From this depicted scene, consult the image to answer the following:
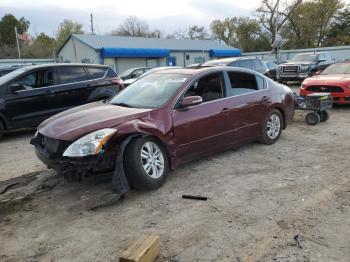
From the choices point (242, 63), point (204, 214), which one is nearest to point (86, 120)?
point (204, 214)

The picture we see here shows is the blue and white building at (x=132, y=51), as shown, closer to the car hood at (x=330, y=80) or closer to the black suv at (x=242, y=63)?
the black suv at (x=242, y=63)

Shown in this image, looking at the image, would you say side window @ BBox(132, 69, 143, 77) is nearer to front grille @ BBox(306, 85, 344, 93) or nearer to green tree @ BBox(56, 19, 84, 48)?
front grille @ BBox(306, 85, 344, 93)

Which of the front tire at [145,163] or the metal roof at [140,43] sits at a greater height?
the metal roof at [140,43]

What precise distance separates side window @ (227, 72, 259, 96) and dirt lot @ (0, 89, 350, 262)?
1184 millimetres

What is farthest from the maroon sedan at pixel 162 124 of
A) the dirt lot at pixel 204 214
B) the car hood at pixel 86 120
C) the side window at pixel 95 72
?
the side window at pixel 95 72

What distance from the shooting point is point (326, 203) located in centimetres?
416

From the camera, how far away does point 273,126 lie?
701cm

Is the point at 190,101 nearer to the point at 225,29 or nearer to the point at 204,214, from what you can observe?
the point at 204,214

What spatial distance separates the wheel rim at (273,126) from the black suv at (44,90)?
472 cm

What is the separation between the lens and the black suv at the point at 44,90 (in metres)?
8.48

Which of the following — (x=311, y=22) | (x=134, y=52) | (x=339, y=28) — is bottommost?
(x=134, y=52)

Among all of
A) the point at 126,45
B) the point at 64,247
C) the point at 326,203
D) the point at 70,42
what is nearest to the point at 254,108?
the point at 326,203

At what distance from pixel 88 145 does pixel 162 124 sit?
1103mm

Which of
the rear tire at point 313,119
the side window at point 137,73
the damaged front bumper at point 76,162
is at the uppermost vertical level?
the side window at point 137,73
